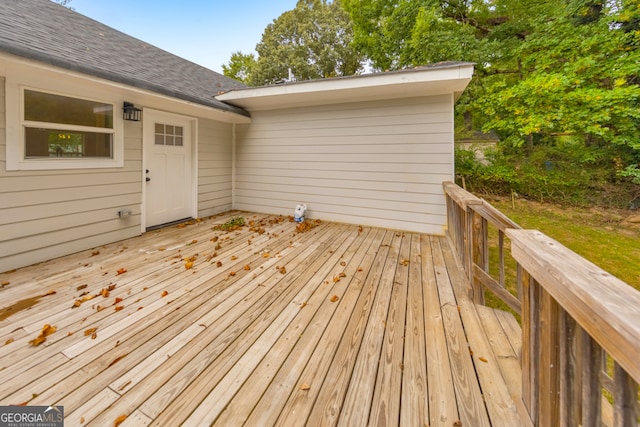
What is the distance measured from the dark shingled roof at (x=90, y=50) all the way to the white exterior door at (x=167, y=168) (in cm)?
67

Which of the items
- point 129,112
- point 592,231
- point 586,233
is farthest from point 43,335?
point 592,231

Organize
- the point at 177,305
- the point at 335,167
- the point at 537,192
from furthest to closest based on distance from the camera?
1. the point at 537,192
2. the point at 335,167
3. the point at 177,305

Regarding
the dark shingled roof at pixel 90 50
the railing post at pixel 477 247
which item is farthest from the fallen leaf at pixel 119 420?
the dark shingled roof at pixel 90 50

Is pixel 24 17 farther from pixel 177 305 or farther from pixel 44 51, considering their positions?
pixel 177 305

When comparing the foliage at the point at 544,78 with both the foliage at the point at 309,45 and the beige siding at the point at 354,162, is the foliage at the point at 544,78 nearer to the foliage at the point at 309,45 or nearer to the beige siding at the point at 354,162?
the beige siding at the point at 354,162

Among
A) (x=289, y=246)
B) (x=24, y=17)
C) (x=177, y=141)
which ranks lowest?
(x=289, y=246)

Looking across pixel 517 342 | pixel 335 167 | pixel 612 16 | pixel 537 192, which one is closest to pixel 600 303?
pixel 517 342

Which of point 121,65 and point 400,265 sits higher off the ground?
point 121,65

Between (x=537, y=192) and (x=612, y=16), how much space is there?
3.91 m

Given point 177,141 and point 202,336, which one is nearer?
point 202,336

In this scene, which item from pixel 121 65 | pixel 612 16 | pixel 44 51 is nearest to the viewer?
pixel 44 51

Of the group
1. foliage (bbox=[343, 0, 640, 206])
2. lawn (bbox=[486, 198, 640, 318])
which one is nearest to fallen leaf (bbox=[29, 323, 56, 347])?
lawn (bbox=[486, 198, 640, 318])

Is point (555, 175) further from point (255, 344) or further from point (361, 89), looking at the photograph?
point (255, 344)

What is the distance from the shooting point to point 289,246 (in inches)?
150
